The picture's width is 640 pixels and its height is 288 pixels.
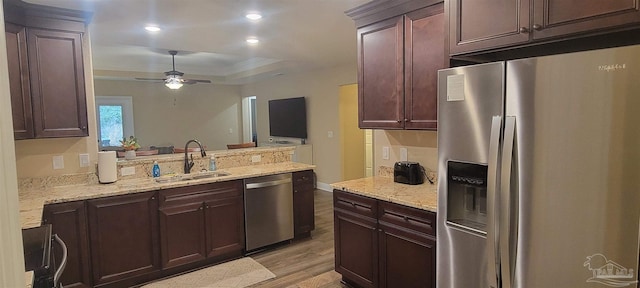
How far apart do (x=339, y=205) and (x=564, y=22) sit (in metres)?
1.99

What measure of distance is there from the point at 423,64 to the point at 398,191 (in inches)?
38.2

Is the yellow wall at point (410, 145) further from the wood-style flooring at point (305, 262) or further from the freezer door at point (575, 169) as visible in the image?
the freezer door at point (575, 169)

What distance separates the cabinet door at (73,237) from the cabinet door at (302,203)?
206cm

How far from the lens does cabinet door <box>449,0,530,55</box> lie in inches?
72.5

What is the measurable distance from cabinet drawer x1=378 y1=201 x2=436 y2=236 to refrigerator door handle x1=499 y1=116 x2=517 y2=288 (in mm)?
603

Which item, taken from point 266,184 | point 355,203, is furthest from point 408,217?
point 266,184

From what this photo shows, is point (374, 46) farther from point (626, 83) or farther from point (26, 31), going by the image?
point (26, 31)

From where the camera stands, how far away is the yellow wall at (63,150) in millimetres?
3174

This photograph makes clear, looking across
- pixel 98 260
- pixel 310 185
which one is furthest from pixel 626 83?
pixel 98 260

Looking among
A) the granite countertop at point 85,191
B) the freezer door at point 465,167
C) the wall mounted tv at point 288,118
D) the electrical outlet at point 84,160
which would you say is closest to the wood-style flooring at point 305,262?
the granite countertop at point 85,191

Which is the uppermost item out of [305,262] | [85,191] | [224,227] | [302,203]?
[85,191]

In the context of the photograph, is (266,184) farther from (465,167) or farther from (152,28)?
(465,167)

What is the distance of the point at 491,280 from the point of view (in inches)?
69.5

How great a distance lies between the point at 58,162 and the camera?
330 centimetres
